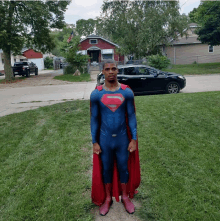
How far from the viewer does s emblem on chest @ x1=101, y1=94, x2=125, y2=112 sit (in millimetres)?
2475

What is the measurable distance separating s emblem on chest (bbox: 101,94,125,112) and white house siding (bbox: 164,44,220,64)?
33.0 metres

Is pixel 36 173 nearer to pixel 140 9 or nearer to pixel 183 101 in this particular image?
pixel 183 101

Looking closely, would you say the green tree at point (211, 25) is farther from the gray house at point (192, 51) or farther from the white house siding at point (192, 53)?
the white house siding at point (192, 53)

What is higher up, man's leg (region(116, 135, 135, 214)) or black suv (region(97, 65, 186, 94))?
black suv (region(97, 65, 186, 94))

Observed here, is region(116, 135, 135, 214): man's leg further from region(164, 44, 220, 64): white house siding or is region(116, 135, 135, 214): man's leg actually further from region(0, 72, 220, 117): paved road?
region(164, 44, 220, 64): white house siding

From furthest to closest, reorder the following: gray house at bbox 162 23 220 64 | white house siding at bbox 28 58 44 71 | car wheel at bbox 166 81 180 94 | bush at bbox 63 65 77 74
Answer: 1. white house siding at bbox 28 58 44 71
2. gray house at bbox 162 23 220 64
3. bush at bbox 63 65 77 74
4. car wheel at bbox 166 81 180 94

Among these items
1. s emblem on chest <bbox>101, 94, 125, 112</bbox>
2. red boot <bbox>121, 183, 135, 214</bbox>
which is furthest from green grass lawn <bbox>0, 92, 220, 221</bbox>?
s emblem on chest <bbox>101, 94, 125, 112</bbox>

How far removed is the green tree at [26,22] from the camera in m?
20.0

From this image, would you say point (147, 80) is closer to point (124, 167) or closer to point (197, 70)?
point (124, 167)

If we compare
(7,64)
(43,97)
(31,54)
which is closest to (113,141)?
(43,97)

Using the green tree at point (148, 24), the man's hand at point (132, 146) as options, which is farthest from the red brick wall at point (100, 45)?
the man's hand at point (132, 146)

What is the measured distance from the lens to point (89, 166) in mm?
4098

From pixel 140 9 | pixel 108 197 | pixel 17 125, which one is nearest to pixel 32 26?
pixel 140 9

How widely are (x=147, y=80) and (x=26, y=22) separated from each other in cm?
1600
